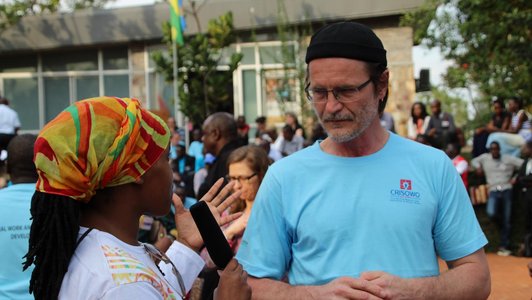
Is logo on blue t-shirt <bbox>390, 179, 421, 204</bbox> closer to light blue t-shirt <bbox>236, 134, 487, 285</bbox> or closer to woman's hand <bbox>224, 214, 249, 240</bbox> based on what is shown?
light blue t-shirt <bbox>236, 134, 487, 285</bbox>

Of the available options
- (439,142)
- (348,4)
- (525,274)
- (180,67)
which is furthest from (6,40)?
(525,274)

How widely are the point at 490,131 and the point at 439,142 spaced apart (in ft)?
6.28

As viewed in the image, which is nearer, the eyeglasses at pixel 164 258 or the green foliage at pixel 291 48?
the eyeglasses at pixel 164 258

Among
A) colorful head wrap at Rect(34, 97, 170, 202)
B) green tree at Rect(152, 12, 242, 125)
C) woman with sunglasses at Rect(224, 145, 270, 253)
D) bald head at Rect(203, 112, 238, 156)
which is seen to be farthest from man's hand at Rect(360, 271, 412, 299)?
green tree at Rect(152, 12, 242, 125)

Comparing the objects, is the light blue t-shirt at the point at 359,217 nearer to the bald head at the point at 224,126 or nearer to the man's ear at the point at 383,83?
the man's ear at the point at 383,83

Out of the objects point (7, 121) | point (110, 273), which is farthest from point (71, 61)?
point (110, 273)

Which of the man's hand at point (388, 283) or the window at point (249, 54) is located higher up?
the window at point (249, 54)

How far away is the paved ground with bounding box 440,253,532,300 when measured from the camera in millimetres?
7012

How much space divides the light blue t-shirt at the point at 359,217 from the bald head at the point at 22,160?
205 centimetres

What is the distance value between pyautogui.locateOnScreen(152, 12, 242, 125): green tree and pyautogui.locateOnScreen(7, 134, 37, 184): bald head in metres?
13.9

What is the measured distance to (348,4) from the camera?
19547 mm

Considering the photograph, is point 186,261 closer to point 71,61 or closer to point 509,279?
point 509,279

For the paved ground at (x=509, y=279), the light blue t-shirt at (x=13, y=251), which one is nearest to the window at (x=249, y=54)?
the paved ground at (x=509, y=279)

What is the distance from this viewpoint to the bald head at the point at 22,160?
4266 millimetres
